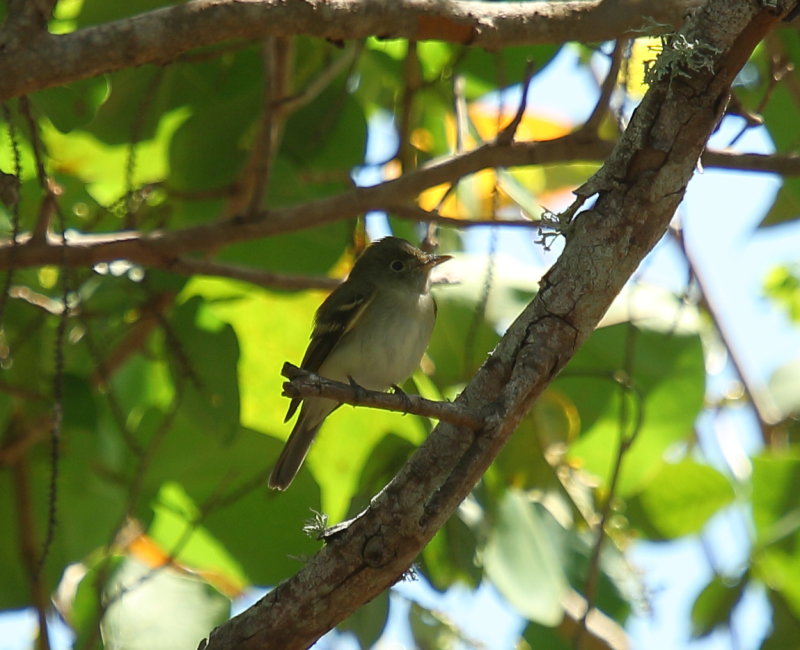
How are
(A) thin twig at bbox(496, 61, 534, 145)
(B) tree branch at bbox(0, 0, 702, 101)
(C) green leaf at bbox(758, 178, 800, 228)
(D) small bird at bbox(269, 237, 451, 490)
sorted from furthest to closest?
(C) green leaf at bbox(758, 178, 800, 228) < (D) small bird at bbox(269, 237, 451, 490) < (A) thin twig at bbox(496, 61, 534, 145) < (B) tree branch at bbox(0, 0, 702, 101)

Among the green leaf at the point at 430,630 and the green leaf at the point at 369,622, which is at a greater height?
the green leaf at the point at 369,622

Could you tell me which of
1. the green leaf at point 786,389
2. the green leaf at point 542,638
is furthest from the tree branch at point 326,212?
the green leaf at point 786,389

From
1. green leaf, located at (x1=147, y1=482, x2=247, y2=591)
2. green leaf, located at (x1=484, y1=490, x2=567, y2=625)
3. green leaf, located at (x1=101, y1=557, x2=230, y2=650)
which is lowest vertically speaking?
green leaf, located at (x1=147, y1=482, x2=247, y2=591)

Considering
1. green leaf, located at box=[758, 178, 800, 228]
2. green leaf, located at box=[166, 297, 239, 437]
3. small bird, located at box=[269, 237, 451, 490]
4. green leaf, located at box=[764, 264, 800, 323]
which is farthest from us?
green leaf, located at box=[764, 264, 800, 323]

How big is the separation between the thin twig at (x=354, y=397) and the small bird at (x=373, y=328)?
2009 mm

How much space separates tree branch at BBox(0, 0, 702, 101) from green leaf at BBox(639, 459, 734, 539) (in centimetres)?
193

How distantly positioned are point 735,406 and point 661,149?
3.80m

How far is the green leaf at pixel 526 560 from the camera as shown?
12.6ft

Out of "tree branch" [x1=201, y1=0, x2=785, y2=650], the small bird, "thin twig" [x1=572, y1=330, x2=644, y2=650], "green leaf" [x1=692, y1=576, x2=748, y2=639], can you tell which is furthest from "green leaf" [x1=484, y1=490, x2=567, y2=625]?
"tree branch" [x1=201, y1=0, x2=785, y2=650]

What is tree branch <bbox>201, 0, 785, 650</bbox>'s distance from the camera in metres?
2.31

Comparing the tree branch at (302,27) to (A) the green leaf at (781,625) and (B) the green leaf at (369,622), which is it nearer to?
(B) the green leaf at (369,622)

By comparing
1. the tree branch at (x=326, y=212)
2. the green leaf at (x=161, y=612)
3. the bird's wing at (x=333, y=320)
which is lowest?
the green leaf at (x=161, y=612)

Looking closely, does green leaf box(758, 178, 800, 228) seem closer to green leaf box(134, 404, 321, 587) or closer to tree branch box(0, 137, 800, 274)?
tree branch box(0, 137, 800, 274)

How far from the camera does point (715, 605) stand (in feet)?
14.1
